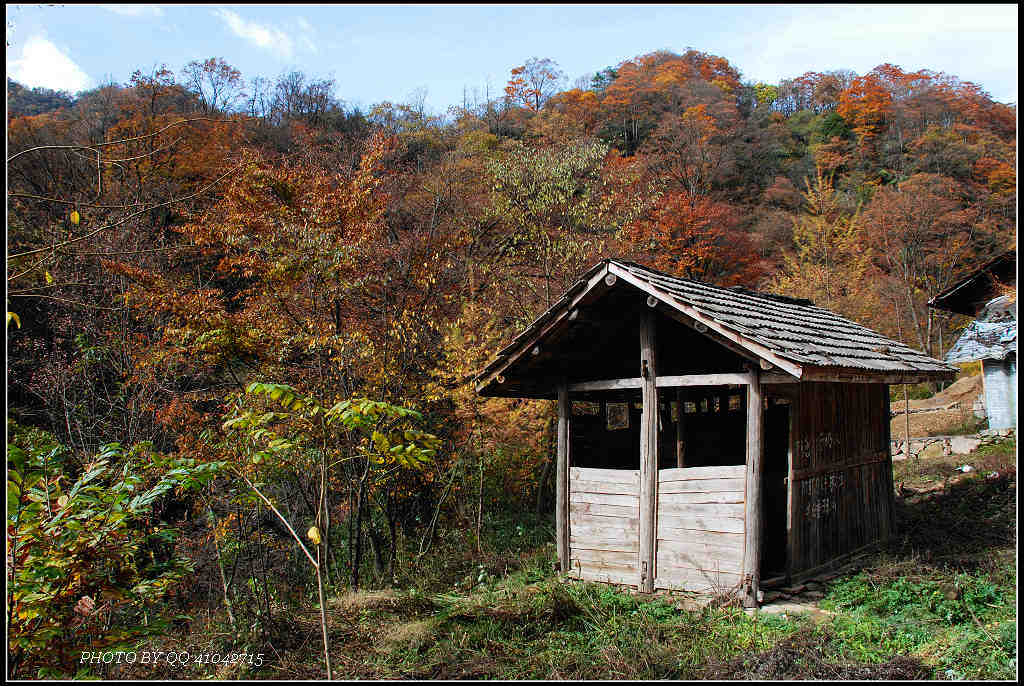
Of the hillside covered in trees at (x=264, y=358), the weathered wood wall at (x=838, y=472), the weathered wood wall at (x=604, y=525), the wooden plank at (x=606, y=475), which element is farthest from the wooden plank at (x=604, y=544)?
the hillside covered in trees at (x=264, y=358)

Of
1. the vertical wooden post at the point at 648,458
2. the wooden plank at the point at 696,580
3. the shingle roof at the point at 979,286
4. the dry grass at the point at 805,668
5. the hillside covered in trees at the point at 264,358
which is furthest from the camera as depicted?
the shingle roof at the point at 979,286

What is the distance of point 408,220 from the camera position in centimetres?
1584

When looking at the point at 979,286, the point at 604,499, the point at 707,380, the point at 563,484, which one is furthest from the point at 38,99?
the point at 979,286

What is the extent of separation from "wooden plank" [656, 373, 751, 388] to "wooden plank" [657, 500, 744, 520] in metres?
1.30

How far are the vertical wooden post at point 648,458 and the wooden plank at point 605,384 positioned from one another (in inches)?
5.3

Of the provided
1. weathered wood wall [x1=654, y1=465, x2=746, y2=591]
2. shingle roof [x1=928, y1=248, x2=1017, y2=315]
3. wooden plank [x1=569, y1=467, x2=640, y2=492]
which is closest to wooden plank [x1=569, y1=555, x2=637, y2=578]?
weathered wood wall [x1=654, y1=465, x2=746, y2=591]

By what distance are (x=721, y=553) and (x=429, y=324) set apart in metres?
7.22

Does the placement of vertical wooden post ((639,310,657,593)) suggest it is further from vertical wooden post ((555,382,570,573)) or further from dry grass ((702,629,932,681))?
dry grass ((702,629,932,681))

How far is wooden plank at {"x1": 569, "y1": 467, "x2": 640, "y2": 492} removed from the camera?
7891 mm

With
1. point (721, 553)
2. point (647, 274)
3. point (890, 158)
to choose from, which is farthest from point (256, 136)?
point (890, 158)

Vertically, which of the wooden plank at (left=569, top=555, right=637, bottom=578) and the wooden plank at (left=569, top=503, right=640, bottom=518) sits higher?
the wooden plank at (left=569, top=503, right=640, bottom=518)

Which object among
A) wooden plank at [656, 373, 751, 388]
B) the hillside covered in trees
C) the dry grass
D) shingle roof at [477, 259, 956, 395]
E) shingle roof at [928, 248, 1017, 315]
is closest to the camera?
the hillside covered in trees

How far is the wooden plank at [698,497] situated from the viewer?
711cm

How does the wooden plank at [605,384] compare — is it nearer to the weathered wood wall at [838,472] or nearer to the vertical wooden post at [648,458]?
the vertical wooden post at [648,458]
